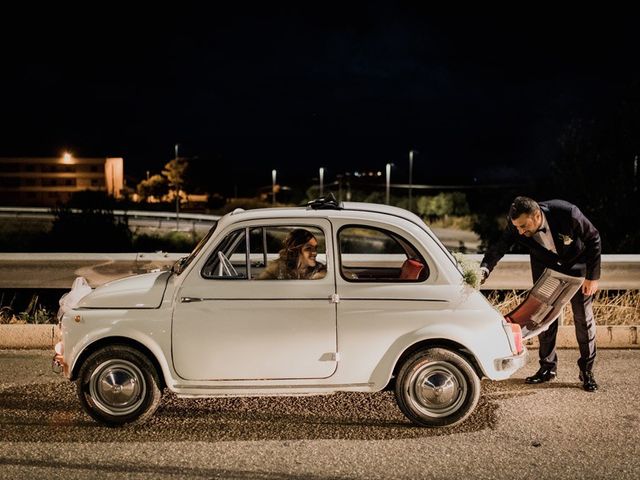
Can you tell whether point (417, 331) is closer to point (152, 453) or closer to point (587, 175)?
point (152, 453)

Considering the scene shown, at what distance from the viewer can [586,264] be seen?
619 cm

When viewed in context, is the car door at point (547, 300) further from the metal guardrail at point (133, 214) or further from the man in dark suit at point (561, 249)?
the metal guardrail at point (133, 214)

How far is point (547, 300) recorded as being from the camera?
6219 mm

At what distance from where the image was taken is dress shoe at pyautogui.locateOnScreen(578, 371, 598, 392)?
627 centimetres

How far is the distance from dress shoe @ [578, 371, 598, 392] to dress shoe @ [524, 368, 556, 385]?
303 millimetres

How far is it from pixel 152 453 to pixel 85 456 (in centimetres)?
43

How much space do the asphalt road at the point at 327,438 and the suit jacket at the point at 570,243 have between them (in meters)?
1.08

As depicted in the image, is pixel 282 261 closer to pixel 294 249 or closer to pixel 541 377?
pixel 294 249

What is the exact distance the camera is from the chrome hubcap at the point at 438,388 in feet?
17.4

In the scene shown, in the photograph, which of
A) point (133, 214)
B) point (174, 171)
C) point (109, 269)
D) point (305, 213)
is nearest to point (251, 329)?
point (305, 213)

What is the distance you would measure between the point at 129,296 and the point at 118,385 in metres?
0.65

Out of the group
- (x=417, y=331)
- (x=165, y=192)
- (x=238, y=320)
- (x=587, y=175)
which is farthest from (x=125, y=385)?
(x=165, y=192)

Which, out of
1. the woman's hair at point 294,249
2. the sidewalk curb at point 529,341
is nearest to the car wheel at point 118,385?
the woman's hair at point 294,249

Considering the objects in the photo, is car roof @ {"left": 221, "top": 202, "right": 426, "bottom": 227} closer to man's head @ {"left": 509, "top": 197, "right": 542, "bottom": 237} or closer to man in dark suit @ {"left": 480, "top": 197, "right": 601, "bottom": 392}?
man's head @ {"left": 509, "top": 197, "right": 542, "bottom": 237}
